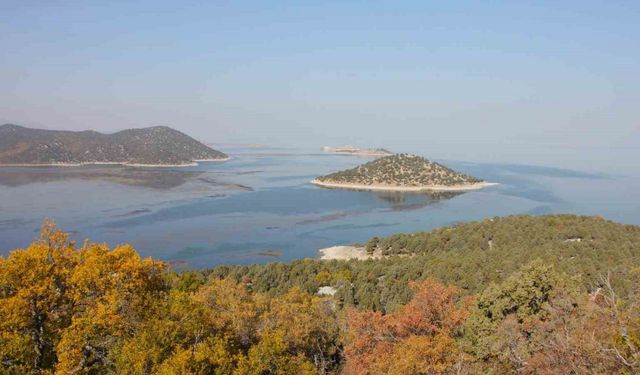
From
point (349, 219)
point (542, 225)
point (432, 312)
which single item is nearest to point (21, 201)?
point (349, 219)

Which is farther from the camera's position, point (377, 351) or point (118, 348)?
point (377, 351)

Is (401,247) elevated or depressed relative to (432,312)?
depressed

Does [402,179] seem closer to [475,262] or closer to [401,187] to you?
[401,187]

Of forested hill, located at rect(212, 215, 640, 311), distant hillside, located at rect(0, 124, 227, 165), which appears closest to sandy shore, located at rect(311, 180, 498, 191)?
forested hill, located at rect(212, 215, 640, 311)

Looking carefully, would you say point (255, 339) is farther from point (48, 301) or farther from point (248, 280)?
point (248, 280)

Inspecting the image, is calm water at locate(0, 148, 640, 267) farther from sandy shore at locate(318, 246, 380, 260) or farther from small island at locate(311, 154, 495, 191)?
small island at locate(311, 154, 495, 191)

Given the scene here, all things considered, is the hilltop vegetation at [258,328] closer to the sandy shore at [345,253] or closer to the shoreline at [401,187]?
the sandy shore at [345,253]

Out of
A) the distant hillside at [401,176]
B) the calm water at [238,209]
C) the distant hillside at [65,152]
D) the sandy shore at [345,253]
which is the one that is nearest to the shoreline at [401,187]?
the distant hillside at [401,176]
